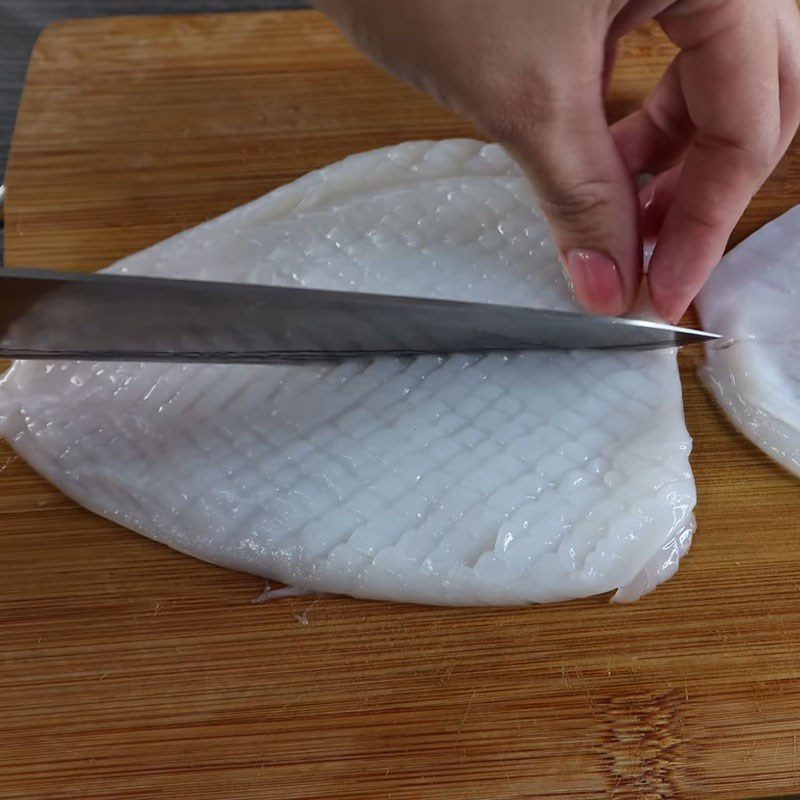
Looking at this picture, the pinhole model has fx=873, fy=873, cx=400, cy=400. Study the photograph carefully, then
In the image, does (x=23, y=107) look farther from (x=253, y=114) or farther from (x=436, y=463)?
(x=436, y=463)

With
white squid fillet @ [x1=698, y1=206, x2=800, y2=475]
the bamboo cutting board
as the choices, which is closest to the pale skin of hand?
white squid fillet @ [x1=698, y1=206, x2=800, y2=475]

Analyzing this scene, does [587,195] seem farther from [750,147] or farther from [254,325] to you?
[254,325]

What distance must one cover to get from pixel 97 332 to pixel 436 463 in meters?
0.62

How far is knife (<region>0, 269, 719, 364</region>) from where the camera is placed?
1.38m

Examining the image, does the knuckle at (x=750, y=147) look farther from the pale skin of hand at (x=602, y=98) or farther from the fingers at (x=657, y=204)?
the fingers at (x=657, y=204)

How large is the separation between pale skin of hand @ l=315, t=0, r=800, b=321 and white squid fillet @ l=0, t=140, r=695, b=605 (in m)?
0.18

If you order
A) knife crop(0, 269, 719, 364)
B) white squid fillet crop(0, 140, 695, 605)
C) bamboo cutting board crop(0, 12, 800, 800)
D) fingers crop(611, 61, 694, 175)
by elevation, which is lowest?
bamboo cutting board crop(0, 12, 800, 800)

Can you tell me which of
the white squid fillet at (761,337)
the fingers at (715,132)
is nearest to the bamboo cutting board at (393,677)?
the white squid fillet at (761,337)

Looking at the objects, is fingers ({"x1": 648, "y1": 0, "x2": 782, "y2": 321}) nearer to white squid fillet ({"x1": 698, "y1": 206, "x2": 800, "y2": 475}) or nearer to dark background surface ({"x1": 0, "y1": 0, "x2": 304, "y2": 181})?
white squid fillet ({"x1": 698, "y1": 206, "x2": 800, "y2": 475})

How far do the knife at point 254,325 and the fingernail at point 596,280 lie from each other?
0.04 meters

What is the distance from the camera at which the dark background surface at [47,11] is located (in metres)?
2.60

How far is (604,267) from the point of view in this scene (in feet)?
4.83

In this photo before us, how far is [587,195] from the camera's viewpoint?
1337 mm

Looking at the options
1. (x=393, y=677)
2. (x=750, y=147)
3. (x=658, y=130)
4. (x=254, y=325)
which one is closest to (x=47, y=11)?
(x=254, y=325)
